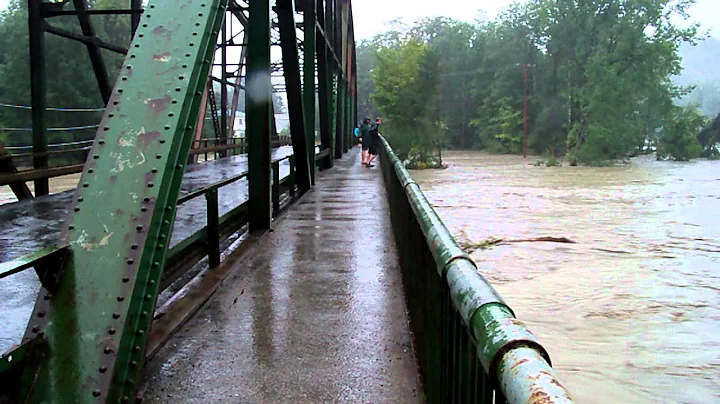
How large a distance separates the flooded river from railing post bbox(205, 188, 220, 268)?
16.8ft

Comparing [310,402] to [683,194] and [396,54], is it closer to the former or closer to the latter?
[683,194]

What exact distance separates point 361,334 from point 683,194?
106ft

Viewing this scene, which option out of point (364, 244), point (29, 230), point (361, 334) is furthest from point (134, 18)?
point (361, 334)

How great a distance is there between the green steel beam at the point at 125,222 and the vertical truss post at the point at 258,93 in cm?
340

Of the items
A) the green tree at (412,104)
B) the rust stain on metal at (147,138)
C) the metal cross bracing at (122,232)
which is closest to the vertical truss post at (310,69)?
the metal cross bracing at (122,232)

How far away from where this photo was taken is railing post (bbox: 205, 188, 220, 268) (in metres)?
5.35

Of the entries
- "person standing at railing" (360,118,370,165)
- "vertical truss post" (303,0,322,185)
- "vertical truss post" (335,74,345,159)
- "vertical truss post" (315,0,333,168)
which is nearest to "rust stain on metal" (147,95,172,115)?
"vertical truss post" (303,0,322,185)

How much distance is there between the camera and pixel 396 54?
5831 cm

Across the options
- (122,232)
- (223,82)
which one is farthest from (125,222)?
(223,82)

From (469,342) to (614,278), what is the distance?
15036 millimetres

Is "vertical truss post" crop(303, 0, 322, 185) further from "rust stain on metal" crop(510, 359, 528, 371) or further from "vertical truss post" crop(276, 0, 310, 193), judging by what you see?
"rust stain on metal" crop(510, 359, 528, 371)

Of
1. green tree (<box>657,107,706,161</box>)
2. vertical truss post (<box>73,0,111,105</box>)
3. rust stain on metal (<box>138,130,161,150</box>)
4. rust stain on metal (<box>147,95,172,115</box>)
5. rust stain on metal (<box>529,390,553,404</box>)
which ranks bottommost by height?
green tree (<box>657,107,706,161</box>)

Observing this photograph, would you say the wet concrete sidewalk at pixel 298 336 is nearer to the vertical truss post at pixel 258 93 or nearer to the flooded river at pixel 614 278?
the vertical truss post at pixel 258 93

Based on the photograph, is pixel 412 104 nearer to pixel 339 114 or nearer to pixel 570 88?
pixel 570 88
